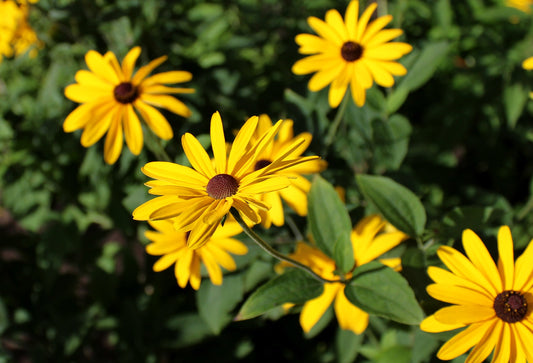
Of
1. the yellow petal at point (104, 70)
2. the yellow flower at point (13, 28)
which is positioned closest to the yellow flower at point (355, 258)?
the yellow petal at point (104, 70)

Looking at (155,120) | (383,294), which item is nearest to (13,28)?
(155,120)

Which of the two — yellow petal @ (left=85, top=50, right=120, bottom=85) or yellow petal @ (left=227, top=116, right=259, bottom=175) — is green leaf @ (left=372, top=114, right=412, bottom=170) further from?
yellow petal @ (left=85, top=50, right=120, bottom=85)

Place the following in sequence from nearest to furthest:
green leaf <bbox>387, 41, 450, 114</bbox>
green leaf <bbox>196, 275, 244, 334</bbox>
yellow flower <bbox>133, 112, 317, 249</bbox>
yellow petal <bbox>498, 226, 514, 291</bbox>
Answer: yellow flower <bbox>133, 112, 317, 249</bbox> < yellow petal <bbox>498, 226, 514, 291</bbox> < green leaf <bbox>196, 275, 244, 334</bbox> < green leaf <bbox>387, 41, 450, 114</bbox>

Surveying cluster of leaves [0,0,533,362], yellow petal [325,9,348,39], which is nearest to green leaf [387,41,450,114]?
cluster of leaves [0,0,533,362]

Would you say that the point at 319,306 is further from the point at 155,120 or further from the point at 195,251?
the point at 155,120

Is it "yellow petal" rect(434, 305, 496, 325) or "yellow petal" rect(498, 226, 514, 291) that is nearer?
"yellow petal" rect(434, 305, 496, 325)
